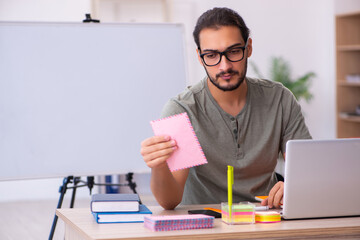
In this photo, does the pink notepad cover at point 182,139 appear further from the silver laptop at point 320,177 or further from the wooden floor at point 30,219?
the wooden floor at point 30,219

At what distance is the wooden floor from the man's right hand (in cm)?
280

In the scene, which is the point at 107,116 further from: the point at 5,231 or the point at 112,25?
the point at 5,231

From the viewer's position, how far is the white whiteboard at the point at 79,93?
9.54ft

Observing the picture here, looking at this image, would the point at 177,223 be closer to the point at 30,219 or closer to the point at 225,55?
the point at 225,55

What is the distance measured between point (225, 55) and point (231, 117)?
275 millimetres

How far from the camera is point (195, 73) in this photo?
6.54m

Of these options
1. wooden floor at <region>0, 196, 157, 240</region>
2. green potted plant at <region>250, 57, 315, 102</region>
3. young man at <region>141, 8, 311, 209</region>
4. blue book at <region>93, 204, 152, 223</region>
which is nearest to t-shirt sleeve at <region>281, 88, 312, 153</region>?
young man at <region>141, 8, 311, 209</region>

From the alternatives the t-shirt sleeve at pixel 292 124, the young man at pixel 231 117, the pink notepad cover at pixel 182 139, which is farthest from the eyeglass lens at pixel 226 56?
the pink notepad cover at pixel 182 139

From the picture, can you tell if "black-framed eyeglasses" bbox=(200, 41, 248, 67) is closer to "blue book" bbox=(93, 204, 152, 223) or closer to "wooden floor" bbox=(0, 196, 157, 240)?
"blue book" bbox=(93, 204, 152, 223)

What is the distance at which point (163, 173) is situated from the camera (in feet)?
6.04

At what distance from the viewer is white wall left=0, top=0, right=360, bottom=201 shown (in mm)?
6430

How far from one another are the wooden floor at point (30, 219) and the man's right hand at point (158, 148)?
9.19 ft

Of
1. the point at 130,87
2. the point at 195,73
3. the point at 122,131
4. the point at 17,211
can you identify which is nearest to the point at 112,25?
the point at 130,87

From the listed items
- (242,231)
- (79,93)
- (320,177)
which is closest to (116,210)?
(242,231)
